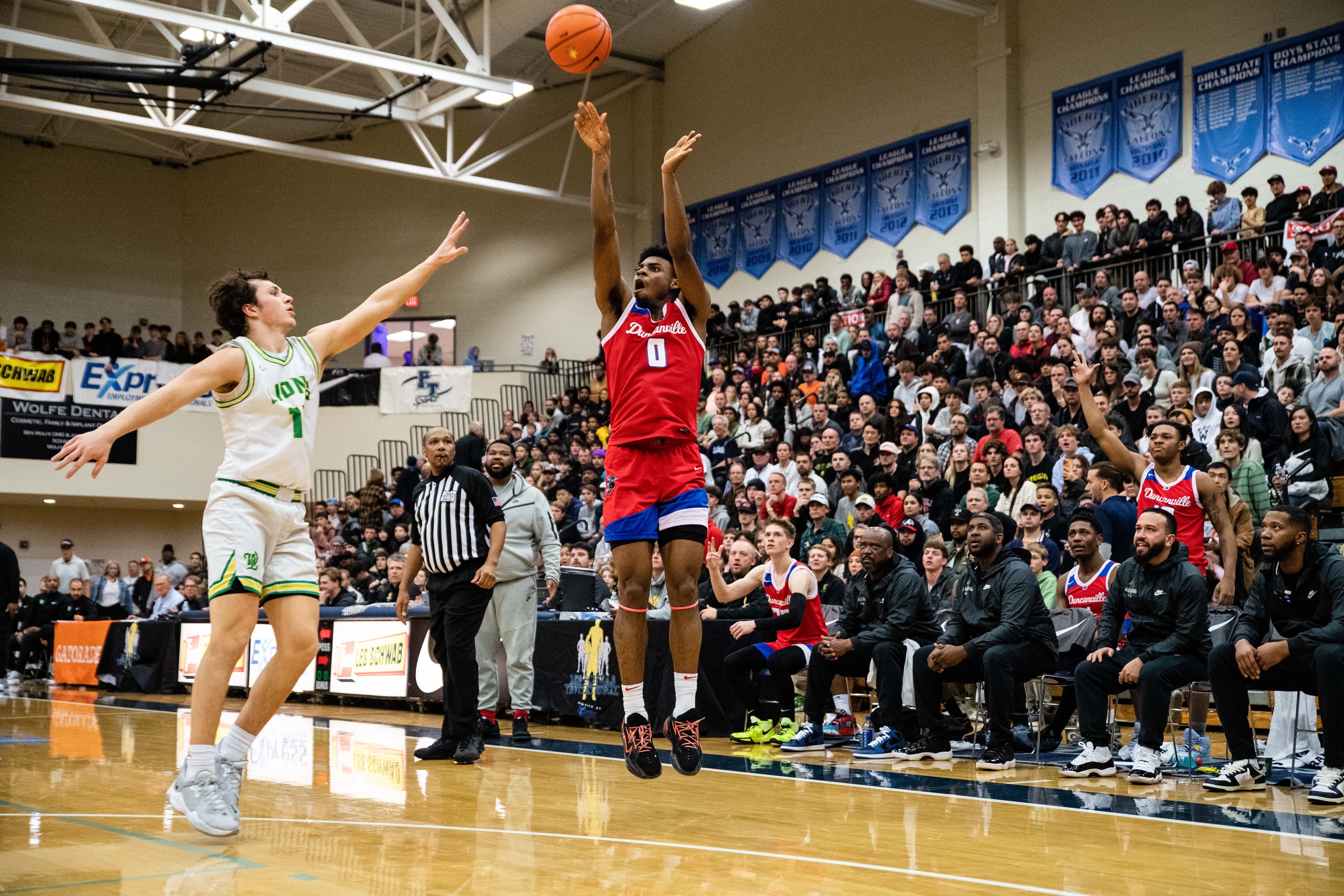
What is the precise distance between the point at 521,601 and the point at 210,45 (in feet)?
34.6

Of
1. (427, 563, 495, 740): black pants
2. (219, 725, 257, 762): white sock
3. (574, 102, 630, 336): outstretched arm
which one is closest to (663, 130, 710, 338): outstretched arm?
(574, 102, 630, 336): outstretched arm

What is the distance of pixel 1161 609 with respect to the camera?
620 centimetres

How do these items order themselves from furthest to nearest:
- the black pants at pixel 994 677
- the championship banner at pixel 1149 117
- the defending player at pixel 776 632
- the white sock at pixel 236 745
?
1. the championship banner at pixel 1149 117
2. the defending player at pixel 776 632
3. the black pants at pixel 994 677
4. the white sock at pixel 236 745

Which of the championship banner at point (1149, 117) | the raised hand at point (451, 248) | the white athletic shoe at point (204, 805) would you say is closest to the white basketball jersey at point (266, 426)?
the raised hand at point (451, 248)

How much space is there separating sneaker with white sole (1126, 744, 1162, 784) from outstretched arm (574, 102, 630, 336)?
3.36m

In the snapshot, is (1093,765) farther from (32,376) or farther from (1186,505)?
(32,376)

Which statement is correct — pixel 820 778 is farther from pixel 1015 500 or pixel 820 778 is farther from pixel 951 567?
pixel 1015 500

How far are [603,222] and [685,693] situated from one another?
188 cm

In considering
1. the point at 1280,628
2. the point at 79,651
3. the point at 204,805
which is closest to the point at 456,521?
the point at 204,805

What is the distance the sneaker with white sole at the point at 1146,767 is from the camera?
5781 millimetres

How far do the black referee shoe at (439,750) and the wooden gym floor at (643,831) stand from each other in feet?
0.44

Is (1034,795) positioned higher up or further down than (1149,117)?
further down

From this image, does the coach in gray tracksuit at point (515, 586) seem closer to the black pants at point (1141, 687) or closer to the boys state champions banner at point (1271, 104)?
the black pants at point (1141, 687)

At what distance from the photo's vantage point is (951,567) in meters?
8.26
